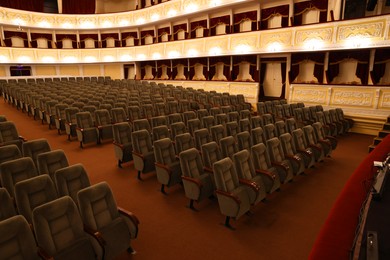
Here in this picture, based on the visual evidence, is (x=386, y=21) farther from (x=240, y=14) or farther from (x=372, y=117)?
(x=240, y=14)

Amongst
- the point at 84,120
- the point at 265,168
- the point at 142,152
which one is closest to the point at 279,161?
the point at 265,168

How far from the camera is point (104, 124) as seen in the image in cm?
587

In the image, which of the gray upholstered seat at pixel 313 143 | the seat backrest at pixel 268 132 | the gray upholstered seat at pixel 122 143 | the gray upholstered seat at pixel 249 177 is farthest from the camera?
the seat backrest at pixel 268 132

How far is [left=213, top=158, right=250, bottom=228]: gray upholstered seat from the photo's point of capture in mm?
2709

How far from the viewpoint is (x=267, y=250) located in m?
2.46

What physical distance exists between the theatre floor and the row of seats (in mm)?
355

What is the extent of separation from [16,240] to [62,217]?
33 cm

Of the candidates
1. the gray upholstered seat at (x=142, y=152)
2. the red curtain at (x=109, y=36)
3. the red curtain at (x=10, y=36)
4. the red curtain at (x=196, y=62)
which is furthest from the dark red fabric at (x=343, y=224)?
the red curtain at (x=10, y=36)

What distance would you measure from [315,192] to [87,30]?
1845 centimetres

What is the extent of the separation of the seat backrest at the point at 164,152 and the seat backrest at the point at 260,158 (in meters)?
1.15

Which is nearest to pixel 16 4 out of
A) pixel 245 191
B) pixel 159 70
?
pixel 159 70

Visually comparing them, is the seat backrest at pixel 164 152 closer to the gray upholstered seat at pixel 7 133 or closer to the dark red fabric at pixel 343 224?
the dark red fabric at pixel 343 224

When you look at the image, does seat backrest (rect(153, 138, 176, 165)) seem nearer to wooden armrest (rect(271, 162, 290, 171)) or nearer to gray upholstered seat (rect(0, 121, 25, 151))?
wooden armrest (rect(271, 162, 290, 171))

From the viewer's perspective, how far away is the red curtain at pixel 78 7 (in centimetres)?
1759
